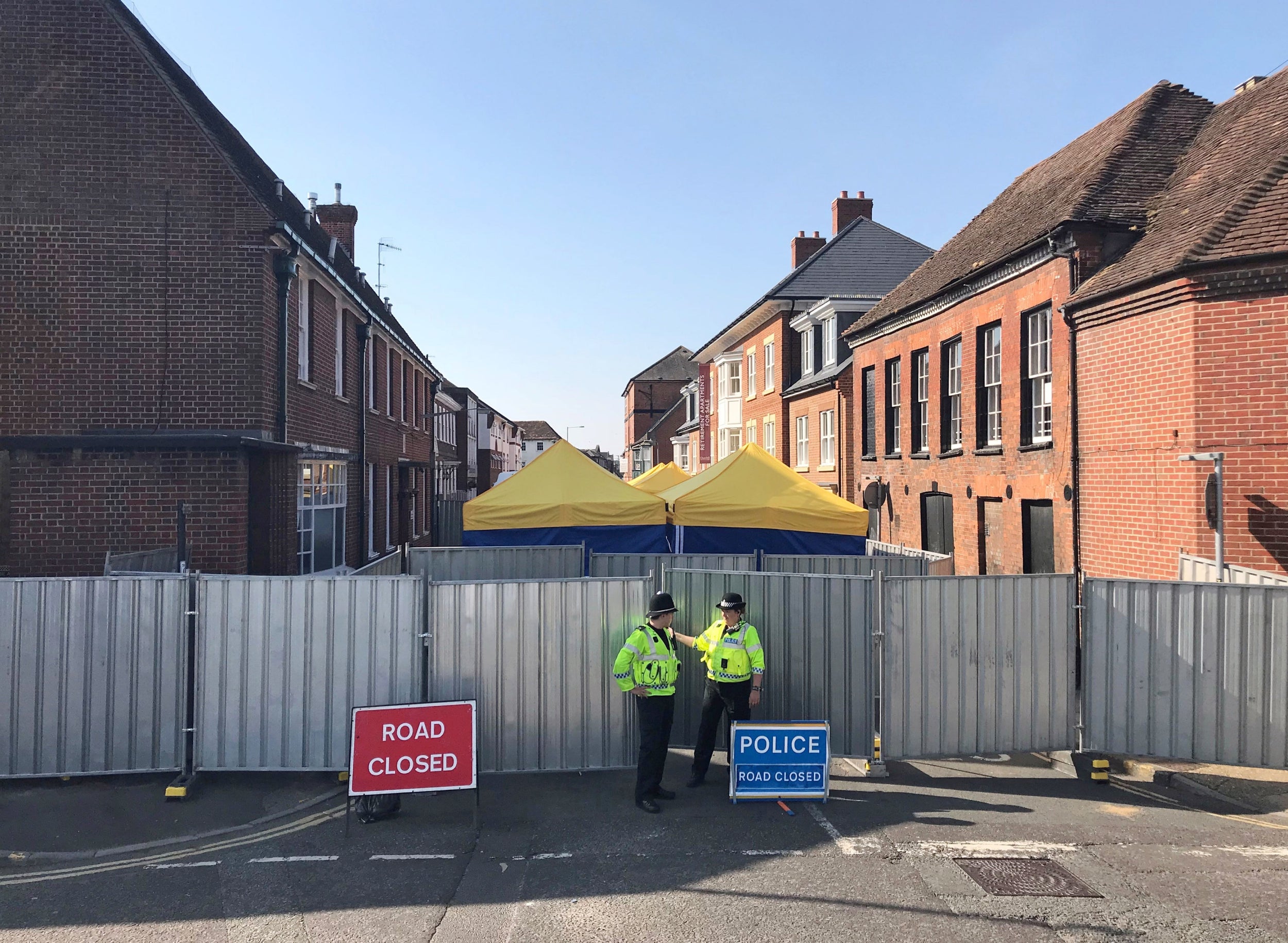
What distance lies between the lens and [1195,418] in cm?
1059

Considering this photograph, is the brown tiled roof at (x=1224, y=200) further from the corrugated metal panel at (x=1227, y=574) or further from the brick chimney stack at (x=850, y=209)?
the brick chimney stack at (x=850, y=209)

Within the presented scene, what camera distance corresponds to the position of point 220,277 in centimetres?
1255

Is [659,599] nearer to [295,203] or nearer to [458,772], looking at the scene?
[458,772]

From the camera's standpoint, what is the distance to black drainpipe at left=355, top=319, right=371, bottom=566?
1898cm

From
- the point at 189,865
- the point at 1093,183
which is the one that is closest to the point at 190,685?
the point at 189,865

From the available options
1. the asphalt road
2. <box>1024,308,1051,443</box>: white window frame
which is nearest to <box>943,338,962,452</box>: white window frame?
<box>1024,308,1051,443</box>: white window frame

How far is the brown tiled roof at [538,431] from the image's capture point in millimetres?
126062

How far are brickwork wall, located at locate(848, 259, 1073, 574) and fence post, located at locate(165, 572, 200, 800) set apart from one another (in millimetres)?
11440

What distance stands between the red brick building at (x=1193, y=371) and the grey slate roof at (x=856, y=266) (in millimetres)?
16504

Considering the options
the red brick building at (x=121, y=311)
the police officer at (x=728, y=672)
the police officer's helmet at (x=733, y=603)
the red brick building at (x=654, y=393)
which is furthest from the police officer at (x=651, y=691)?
the red brick building at (x=654, y=393)

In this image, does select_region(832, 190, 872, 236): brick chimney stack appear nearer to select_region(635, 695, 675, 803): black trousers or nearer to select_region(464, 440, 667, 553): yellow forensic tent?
select_region(464, 440, 667, 553): yellow forensic tent

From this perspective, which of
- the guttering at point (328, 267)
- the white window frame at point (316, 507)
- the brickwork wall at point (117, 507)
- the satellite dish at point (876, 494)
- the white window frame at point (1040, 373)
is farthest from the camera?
the satellite dish at point (876, 494)

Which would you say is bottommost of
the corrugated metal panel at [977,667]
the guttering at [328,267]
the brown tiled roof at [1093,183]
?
the corrugated metal panel at [977,667]

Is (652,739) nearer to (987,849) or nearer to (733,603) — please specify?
(733,603)
